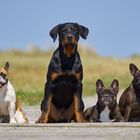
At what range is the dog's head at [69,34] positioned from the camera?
29.6 ft

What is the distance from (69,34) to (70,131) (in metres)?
1.78

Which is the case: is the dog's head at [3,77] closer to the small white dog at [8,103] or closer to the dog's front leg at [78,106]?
the small white dog at [8,103]

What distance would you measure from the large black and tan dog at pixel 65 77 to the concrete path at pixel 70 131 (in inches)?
38.7

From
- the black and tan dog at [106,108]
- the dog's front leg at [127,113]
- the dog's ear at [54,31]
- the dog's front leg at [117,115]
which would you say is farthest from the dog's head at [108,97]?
the dog's ear at [54,31]

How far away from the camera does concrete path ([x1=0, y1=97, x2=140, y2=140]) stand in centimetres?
743

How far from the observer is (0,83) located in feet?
31.9

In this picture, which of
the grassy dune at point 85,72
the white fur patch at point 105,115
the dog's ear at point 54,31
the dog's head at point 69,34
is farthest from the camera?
the grassy dune at point 85,72

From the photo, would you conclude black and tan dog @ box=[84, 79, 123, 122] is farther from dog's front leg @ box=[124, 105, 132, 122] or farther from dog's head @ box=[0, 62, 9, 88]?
dog's head @ box=[0, 62, 9, 88]

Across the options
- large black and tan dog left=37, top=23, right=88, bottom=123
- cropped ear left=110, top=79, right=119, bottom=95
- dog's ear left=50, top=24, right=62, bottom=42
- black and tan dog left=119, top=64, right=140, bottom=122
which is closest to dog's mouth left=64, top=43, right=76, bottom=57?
large black and tan dog left=37, top=23, right=88, bottom=123

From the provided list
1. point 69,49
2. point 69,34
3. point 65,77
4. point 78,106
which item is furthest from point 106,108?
point 69,34

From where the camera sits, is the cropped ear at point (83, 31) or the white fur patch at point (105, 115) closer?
the cropped ear at point (83, 31)

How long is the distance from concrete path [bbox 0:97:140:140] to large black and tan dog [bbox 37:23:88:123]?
0.98 m

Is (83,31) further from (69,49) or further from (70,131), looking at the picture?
(70,131)

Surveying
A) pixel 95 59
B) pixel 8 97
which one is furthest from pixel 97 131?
pixel 95 59
